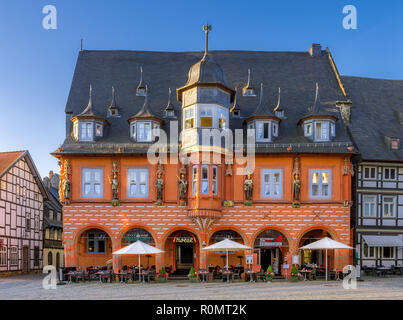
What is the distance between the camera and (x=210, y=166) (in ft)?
107

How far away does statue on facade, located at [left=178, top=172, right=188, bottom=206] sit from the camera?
33.2m

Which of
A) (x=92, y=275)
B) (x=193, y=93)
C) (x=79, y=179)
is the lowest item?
(x=92, y=275)

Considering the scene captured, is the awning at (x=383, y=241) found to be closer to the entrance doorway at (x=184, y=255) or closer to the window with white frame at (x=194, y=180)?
the entrance doorway at (x=184, y=255)

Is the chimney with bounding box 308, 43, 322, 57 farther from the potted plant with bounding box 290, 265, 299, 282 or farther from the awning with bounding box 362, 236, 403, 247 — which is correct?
the potted plant with bounding box 290, 265, 299, 282

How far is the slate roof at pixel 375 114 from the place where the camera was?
37.8 m

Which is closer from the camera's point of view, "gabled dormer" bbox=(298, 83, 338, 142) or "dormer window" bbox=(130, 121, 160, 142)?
"gabled dormer" bbox=(298, 83, 338, 142)

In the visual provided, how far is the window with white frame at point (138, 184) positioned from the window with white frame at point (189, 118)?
3777 millimetres

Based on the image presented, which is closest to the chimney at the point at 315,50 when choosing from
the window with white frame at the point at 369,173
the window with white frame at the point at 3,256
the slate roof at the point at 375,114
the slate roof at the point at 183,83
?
the slate roof at the point at 183,83

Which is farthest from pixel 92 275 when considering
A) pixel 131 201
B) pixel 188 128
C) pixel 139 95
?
pixel 139 95

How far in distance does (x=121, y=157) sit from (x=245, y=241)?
9111 mm

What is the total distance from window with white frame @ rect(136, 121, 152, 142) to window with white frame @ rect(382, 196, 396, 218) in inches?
659

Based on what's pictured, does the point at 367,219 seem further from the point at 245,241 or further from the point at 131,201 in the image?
the point at 131,201

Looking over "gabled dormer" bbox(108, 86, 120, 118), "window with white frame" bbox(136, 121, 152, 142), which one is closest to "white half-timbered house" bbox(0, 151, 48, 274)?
"gabled dormer" bbox(108, 86, 120, 118)

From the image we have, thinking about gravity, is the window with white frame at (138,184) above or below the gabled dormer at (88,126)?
below
